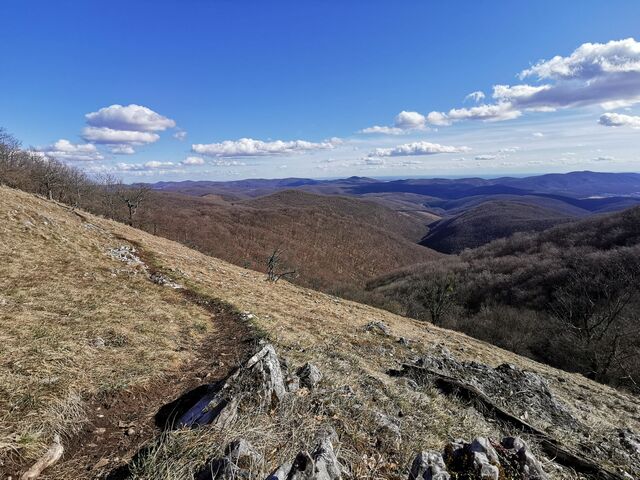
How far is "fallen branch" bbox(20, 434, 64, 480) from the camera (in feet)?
15.2

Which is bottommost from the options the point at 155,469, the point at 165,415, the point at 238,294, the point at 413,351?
the point at 413,351

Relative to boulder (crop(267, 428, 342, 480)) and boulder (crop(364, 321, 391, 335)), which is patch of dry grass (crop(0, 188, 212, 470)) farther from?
boulder (crop(364, 321, 391, 335))

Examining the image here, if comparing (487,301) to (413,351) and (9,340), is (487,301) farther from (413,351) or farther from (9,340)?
(9,340)

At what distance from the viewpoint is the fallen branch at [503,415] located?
596 centimetres

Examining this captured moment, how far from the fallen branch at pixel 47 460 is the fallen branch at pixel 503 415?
8.34 metres

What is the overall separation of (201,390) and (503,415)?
7185 mm

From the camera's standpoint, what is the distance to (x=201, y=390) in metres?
7.22

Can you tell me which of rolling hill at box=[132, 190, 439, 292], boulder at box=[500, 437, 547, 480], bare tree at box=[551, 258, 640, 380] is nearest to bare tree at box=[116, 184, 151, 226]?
rolling hill at box=[132, 190, 439, 292]

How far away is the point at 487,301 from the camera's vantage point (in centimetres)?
7638

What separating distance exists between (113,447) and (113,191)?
87297 mm

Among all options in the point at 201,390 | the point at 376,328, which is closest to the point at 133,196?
the point at 376,328

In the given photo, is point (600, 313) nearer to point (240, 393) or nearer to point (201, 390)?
point (201, 390)

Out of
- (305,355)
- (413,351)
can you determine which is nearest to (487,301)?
(413,351)

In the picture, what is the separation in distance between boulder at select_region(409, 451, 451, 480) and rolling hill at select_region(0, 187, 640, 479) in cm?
60
